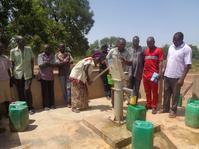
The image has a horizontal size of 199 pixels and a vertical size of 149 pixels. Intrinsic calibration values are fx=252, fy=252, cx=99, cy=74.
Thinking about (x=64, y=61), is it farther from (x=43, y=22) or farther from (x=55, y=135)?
(x=43, y=22)

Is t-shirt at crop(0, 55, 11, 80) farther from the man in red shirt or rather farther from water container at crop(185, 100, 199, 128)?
water container at crop(185, 100, 199, 128)

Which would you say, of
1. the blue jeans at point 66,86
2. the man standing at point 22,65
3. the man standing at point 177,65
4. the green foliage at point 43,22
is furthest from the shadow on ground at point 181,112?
the green foliage at point 43,22

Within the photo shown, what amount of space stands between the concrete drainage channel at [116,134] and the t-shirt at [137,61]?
1426 millimetres

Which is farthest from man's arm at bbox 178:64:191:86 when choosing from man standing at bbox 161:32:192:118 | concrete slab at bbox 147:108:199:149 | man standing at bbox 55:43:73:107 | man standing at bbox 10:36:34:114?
man standing at bbox 10:36:34:114

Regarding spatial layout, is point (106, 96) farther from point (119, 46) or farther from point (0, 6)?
point (0, 6)

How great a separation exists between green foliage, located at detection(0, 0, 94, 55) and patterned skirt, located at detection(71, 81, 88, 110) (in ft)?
15.3

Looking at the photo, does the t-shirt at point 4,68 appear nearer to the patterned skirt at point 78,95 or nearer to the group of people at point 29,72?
the group of people at point 29,72

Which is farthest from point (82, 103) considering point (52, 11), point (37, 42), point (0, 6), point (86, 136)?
point (52, 11)

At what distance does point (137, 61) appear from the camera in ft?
19.1

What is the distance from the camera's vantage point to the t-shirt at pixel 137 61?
5.80 metres

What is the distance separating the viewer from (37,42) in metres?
17.8

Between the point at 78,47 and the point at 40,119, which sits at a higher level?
the point at 78,47

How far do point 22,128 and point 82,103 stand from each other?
5.58 feet

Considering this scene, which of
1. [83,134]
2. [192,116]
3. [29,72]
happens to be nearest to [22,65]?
[29,72]
